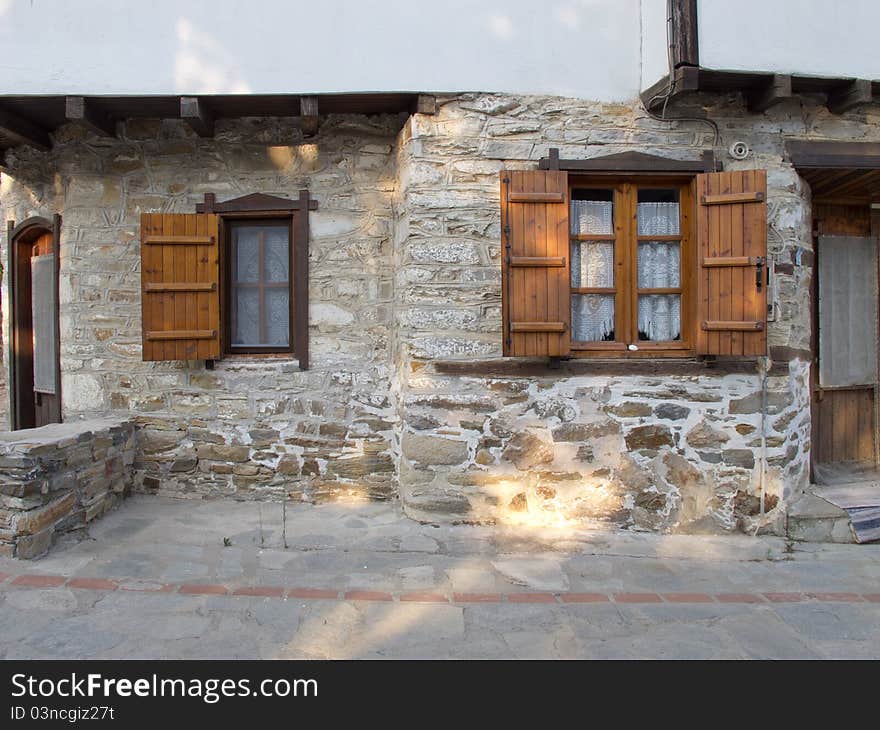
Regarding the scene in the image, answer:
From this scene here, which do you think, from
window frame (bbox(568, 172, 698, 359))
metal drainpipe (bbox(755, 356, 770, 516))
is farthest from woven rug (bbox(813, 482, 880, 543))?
window frame (bbox(568, 172, 698, 359))

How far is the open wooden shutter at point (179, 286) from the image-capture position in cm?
476

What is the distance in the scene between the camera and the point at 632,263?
14.8 ft

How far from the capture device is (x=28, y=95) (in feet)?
14.5

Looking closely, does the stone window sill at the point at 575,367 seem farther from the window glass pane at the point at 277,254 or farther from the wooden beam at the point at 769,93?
the wooden beam at the point at 769,93

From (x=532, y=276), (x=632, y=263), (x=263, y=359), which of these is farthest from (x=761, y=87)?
(x=263, y=359)

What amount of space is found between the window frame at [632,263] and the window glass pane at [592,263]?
5 cm

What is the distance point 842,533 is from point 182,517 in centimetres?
473

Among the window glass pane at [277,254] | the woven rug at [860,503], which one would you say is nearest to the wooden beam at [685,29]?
the window glass pane at [277,254]

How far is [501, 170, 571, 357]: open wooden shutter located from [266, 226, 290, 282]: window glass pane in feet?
6.28

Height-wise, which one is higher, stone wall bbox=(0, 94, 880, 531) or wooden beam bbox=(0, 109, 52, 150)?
wooden beam bbox=(0, 109, 52, 150)

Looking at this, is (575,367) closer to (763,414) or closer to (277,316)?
(763,414)

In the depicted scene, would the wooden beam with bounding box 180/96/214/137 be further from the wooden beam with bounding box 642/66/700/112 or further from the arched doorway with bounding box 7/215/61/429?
the wooden beam with bounding box 642/66/700/112

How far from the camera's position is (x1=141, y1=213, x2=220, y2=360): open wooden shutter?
15.6ft

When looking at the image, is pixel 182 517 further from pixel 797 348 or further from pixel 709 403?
pixel 797 348
